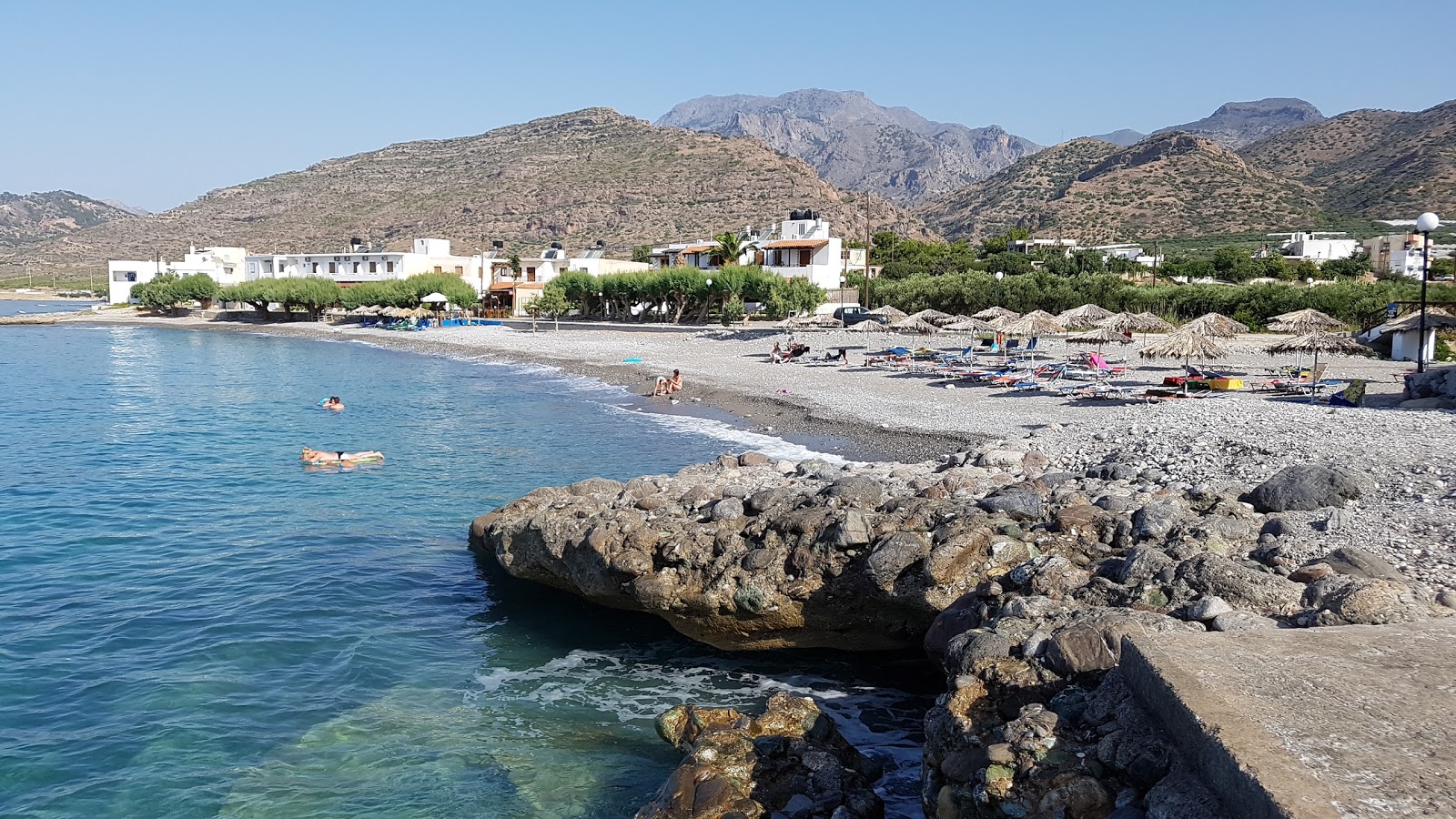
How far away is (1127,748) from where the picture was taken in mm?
5848

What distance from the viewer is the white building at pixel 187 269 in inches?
3752

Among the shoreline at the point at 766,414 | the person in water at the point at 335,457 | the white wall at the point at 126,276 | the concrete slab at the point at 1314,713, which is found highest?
the white wall at the point at 126,276

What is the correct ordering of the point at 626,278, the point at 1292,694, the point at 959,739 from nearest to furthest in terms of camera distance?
the point at 1292,694
the point at 959,739
the point at 626,278

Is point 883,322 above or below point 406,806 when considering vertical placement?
above

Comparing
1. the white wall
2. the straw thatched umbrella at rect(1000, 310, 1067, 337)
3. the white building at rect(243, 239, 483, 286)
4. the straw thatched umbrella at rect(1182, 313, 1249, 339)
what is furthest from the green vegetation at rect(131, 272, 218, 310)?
the straw thatched umbrella at rect(1182, 313, 1249, 339)

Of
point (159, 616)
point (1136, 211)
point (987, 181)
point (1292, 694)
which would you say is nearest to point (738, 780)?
point (1292, 694)

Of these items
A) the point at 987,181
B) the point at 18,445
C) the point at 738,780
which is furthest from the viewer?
the point at 987,181

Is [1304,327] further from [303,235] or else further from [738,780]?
[303,235]

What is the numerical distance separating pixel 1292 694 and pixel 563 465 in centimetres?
1754

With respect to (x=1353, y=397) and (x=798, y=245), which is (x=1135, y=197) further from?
(x=1353, y=397)

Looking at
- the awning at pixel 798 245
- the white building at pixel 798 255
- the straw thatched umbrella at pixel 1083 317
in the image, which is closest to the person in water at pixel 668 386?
the straw thatched umbrella at pixel 1083 317

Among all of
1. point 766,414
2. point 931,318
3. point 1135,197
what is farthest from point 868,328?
point 1135,197

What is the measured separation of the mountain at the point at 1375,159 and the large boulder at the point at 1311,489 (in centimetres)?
9265

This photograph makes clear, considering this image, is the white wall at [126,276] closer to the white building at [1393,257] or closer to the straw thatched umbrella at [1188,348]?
the straw thatched umbrella at [1188,348]
